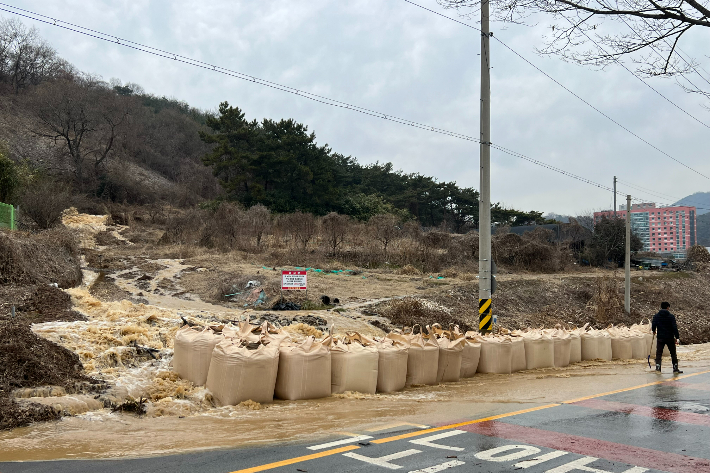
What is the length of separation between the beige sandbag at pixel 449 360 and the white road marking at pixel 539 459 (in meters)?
4.64

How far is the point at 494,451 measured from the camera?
233 inches

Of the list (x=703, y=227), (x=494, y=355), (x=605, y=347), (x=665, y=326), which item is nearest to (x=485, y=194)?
(x=494, y=355)

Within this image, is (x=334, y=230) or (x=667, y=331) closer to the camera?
(x=667, y=331)

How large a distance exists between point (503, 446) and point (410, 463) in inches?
48.0

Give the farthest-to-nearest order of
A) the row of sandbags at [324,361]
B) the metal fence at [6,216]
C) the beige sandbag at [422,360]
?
1. the metal fence at [6,216]
2. the beige sandbag at [422,360]
3. the row of sandbags at [324,361]

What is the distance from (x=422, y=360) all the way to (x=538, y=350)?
12.1ft

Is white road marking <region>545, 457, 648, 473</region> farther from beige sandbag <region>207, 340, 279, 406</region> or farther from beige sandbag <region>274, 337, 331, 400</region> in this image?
beige sandbag <region>207, 340, 279, 406</region>

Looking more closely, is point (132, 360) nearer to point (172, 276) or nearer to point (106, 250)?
point (172, 276)

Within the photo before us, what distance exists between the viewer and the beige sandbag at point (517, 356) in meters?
12.1

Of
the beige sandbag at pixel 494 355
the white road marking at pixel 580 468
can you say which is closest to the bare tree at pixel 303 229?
the beige sandbag at pixel 494 355

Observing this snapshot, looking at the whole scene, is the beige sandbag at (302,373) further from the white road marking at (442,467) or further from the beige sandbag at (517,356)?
the beige sandbag at (517,356)

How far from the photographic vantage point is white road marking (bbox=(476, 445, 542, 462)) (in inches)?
223

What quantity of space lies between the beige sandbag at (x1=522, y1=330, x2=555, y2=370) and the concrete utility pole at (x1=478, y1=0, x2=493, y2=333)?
1.23m

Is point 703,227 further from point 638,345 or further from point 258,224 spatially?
point 638,345
